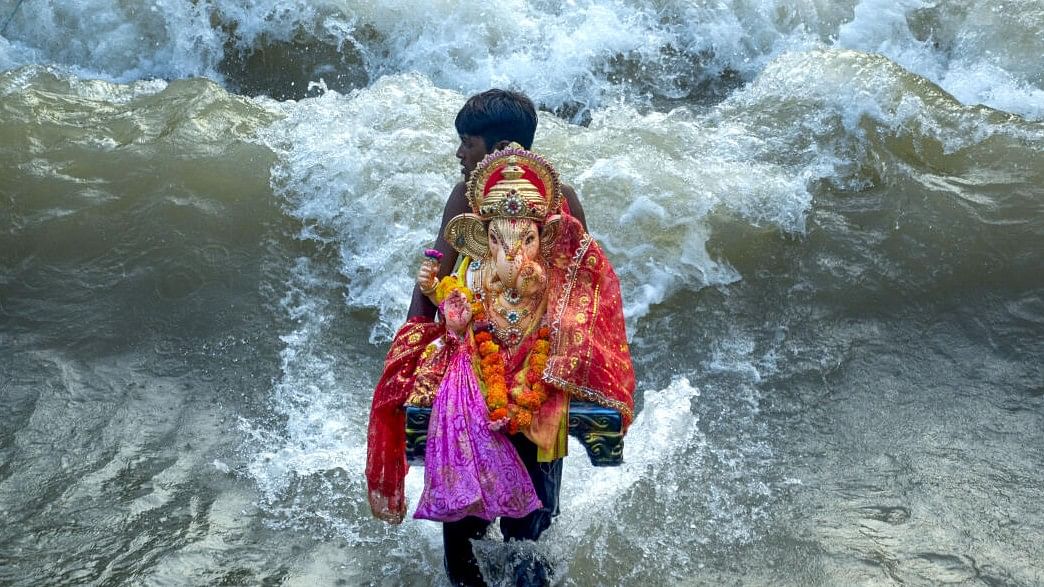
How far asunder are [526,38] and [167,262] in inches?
163

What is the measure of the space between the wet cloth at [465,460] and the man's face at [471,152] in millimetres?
637

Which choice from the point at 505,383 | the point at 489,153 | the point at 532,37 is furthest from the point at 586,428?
the point at 532,37

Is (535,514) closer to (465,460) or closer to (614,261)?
(465,460)

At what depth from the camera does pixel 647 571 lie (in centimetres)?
419

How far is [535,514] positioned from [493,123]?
4.28 ft

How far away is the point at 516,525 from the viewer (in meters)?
3.72

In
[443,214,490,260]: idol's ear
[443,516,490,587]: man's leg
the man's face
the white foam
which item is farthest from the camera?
the white foam

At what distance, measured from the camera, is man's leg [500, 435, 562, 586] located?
3.50m

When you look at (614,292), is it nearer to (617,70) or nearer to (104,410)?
(104,410)

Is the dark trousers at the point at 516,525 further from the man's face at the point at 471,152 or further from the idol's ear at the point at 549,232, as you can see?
the man's face at the point at 471,152

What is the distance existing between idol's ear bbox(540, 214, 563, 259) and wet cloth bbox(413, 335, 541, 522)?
1.35 ft

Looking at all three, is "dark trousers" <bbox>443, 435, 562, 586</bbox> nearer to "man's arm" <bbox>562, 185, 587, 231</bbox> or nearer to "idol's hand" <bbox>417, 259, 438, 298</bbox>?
"idol's hand" <bbox>417, 259, 438, 298</bbox>

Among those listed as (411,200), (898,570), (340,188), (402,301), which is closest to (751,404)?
(898,570)

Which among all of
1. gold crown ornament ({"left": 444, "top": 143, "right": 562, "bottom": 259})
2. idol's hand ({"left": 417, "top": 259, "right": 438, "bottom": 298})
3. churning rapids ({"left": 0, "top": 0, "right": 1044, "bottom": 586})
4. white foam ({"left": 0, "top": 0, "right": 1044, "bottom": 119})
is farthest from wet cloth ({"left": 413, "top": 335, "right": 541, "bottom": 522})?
white foam ({"left": 0, "top": 0, "right": 1044, "bottom": 119})
